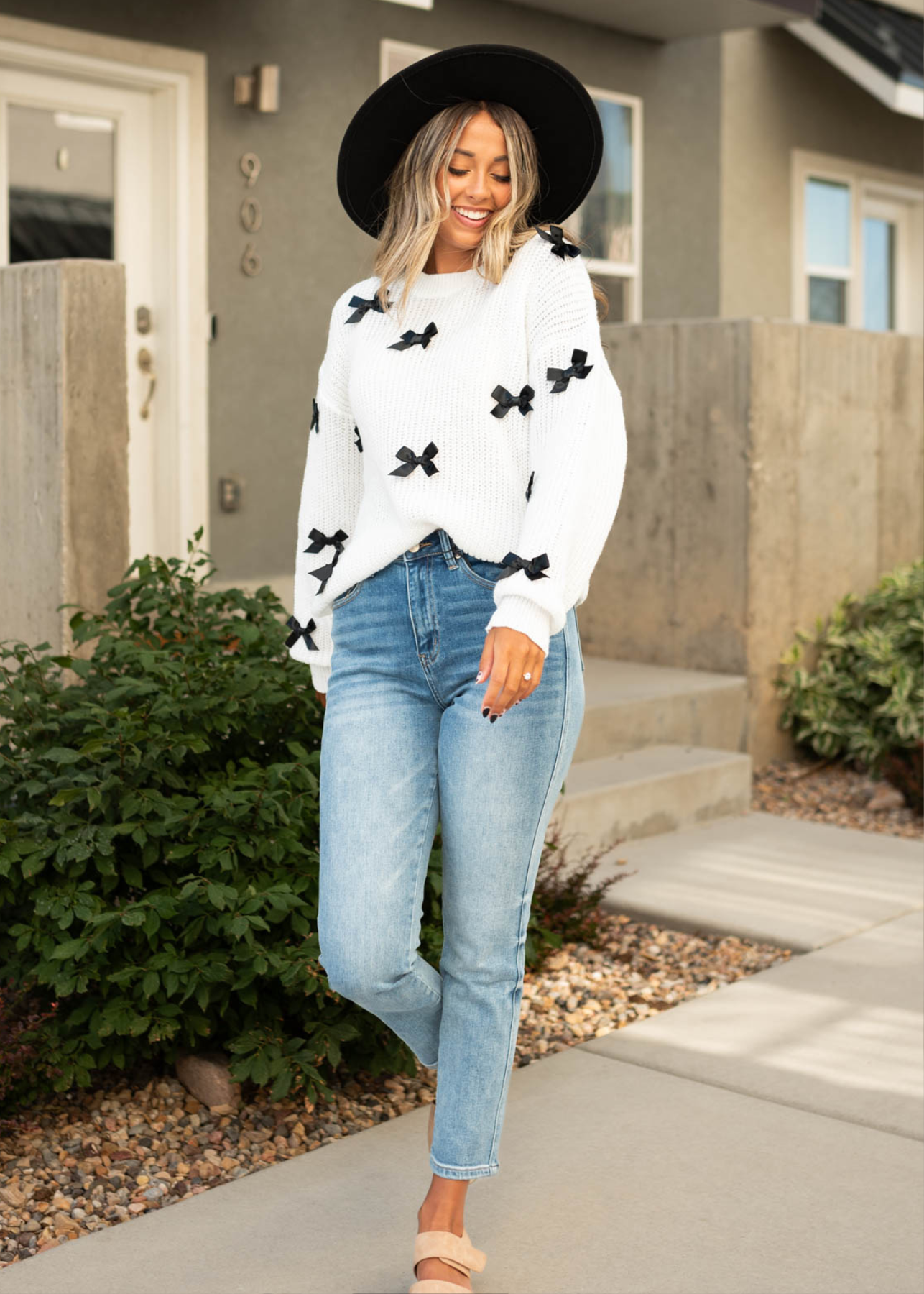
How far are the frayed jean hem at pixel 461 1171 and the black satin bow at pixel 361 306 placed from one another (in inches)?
50.3

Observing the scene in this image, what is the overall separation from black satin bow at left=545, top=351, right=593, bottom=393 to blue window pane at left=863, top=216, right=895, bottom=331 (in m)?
9.05

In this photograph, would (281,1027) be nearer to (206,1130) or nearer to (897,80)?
(206,1130)

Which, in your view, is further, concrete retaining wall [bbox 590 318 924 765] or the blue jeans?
concrete retaining wall [bbox 590 318 924 765]

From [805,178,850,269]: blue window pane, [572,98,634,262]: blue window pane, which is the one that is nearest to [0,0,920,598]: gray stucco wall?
[572,98,634,262]: blue window pane

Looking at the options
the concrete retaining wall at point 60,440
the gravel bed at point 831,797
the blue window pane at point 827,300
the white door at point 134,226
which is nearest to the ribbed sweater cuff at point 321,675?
the concrete retaining wall at point 60,440

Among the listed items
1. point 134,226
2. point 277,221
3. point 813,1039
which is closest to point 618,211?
point 277,221

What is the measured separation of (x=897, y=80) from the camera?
9.00 m

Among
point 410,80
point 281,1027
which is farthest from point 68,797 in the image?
point 410,80

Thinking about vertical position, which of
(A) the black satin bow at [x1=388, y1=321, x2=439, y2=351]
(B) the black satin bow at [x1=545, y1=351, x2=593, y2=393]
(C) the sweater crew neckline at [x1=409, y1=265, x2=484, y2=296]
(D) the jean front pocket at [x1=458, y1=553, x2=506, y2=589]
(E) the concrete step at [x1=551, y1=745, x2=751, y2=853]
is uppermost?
(C) the sweater crew neckline at [x1=409, y1=265, x2=484, y2=296]

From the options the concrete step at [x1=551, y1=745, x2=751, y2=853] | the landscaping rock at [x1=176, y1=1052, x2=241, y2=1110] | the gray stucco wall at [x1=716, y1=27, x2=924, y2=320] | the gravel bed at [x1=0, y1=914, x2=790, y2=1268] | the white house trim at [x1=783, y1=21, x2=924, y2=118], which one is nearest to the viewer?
the gravel bed at [x1=0, y1=914, x2=790, y2=1268]

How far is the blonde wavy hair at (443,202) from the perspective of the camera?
230 centimetres

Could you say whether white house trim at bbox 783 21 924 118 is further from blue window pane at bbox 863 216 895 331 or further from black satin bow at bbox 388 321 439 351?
black satin bow at bbox 388 321 439 351

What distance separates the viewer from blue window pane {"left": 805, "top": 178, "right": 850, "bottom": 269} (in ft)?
33.2

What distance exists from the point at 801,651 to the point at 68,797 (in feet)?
13.9
